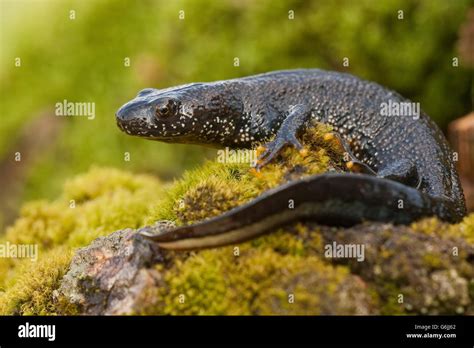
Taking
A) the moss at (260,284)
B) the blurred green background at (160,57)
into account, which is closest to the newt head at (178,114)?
the moss at (260,284)

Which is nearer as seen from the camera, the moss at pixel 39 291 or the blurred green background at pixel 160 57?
the moss at pixel 39 291

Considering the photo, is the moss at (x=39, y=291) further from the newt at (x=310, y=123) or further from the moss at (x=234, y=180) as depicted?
the newt at (x=310, y=123)

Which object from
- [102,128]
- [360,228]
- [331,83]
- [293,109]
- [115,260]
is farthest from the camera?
[102,128]

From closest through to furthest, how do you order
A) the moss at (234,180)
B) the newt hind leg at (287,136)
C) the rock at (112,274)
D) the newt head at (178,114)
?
the rock at (112,274) < the moss at (234,180) < the newt hind leg at (287,136) < the newt head at (178,114)

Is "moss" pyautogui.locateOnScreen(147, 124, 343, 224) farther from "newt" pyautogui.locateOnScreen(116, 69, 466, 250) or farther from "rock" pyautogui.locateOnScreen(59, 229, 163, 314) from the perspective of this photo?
"rock" pyautogui.locateOnScreen(59, 229, 163, 314)

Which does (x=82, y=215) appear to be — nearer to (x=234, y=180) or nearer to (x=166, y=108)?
(x=166, y=108)

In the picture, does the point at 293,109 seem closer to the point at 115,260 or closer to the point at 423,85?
the point at 115,260
